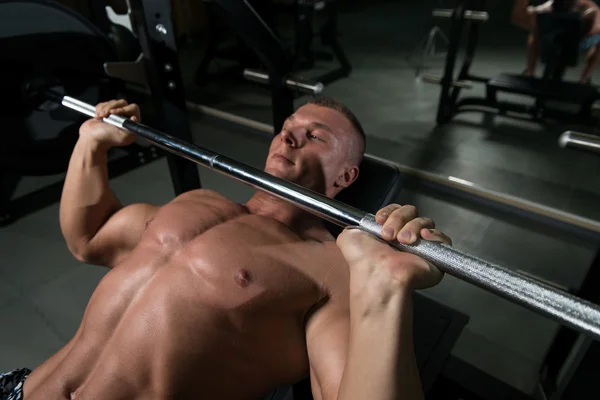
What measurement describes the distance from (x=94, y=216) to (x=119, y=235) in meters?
0.10

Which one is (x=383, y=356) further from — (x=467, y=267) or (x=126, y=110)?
(x=126, y=110)

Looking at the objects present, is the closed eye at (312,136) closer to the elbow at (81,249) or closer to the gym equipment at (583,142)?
the gym equipment at (583,142)

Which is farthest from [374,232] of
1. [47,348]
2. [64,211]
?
[47,348]

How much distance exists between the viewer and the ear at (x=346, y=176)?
1.36m

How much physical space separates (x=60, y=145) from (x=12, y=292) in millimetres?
771

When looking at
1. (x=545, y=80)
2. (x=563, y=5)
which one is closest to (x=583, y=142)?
(x=563, y=5)

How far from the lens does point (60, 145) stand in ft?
7.02

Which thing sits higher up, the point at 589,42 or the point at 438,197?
the point at 589,42

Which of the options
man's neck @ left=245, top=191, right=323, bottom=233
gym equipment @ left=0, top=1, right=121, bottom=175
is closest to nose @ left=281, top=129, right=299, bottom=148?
man's neck @ left=245, top=191, right=323, bottom=233

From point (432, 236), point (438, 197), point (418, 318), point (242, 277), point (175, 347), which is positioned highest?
point (432, 236)

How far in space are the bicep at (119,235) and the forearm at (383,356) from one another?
2.63 feet

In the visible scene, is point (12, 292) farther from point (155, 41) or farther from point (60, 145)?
point (155, 41)

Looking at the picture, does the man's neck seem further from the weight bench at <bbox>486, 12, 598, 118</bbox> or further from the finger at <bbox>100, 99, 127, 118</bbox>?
the weight bench at <bbox>486, 12, 598, 118</bbox>

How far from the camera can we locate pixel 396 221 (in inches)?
29.4
